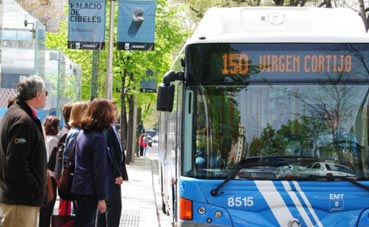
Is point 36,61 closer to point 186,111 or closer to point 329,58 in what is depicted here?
point 186,111

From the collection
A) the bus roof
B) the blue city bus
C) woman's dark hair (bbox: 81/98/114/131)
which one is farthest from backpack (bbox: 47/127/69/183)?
the bus roof

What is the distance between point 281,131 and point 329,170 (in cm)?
65

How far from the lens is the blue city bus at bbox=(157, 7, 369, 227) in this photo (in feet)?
25.8

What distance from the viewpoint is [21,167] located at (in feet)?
20.3

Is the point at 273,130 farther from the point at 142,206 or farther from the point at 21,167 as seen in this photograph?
the point at 142,206

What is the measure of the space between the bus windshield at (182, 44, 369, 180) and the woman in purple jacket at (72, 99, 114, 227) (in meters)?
1.00

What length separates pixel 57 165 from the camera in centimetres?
892

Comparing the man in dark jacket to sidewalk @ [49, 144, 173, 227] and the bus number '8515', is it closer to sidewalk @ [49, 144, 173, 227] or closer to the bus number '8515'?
the bus number '8515'

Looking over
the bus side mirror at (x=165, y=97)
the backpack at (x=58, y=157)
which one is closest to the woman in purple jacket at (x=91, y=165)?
the bus side mirror at (x=165, y=97)

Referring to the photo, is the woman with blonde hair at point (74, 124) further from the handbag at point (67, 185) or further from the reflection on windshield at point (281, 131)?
the reflection on windshield at point (281, 131)

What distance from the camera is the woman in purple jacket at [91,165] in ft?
24.3

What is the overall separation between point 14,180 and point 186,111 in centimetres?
249

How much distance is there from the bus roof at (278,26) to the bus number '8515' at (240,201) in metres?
1.71

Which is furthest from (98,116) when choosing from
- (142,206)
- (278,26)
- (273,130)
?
(142,206)
